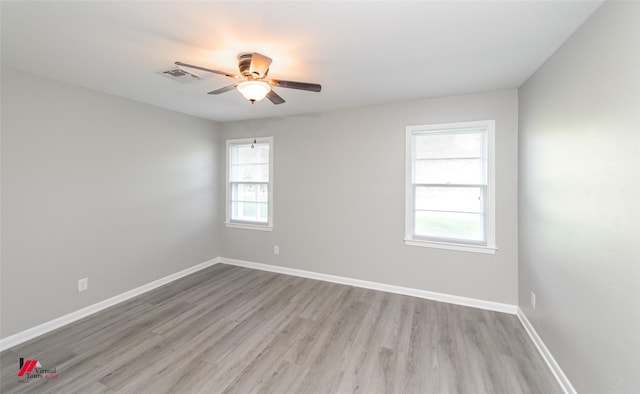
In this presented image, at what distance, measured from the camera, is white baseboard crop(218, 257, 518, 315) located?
295 centimetres

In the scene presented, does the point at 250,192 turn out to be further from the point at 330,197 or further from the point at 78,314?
the point at 78,314

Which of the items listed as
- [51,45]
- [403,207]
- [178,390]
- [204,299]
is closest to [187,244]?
[204,299]

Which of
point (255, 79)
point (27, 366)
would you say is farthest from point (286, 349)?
point (255, 79)

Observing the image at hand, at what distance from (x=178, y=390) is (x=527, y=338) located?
3083 mm

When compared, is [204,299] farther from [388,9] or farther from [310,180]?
[388,9]

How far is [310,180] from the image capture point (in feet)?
12.9

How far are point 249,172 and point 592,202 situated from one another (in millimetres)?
4238

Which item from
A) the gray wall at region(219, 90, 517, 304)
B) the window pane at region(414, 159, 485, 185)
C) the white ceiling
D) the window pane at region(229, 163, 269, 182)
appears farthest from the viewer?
the window pane at region(229, 163, 269, 182)

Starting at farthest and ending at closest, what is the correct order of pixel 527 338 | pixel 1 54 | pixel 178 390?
pixel 527 338
pixel 1 54
pixel 178 390

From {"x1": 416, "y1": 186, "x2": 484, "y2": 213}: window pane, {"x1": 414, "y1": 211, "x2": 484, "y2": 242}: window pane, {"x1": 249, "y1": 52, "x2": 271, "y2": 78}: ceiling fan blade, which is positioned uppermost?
{"x1": 249, "y1": 52, "x2": 271, "y2": 78}: ceiling fan blade

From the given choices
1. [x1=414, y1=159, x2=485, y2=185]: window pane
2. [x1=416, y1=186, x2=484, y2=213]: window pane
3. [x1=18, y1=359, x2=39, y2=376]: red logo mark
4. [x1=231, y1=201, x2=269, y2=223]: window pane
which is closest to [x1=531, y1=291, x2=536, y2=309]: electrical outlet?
[x1=416, y1=186, x2=484, y2=213]: window pane

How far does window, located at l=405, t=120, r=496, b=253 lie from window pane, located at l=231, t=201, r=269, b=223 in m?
2.43

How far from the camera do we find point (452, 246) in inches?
123
